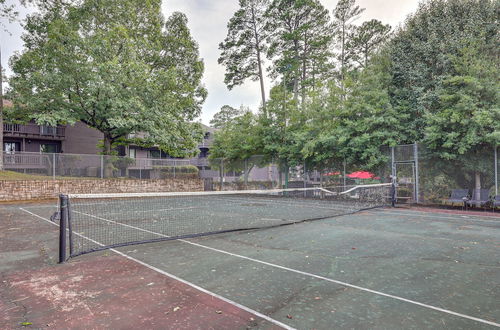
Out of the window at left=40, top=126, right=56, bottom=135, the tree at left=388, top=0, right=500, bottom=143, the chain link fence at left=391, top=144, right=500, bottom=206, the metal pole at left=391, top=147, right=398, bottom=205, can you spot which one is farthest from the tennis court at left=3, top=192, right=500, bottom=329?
the window at left=40, top=126, right=56, bottom=135

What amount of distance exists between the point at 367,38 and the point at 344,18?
2927 mm

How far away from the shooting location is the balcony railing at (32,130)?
2812cm

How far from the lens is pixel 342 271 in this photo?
4.84 meters

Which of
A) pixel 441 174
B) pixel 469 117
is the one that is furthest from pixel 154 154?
pixel 469 117

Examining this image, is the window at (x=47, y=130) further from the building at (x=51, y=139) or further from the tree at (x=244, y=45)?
the tree at (x=244, y=45)

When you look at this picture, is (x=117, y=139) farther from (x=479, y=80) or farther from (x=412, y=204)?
(x=479, y=80)

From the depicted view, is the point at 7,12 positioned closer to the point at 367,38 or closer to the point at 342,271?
the point at 342,271

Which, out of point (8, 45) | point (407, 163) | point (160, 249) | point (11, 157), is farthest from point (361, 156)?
point (8, 45)

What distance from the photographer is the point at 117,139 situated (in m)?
23.0

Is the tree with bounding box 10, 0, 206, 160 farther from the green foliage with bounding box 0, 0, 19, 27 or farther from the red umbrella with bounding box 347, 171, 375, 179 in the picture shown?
the red umbrella with bounding box 347, 171, 375, 179

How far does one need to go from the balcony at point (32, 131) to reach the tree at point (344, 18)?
2937 centimetres

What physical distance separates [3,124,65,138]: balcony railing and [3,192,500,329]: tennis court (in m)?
27.9

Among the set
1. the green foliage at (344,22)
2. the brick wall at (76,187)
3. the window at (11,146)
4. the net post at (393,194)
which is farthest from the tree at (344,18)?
the window at (11,146)

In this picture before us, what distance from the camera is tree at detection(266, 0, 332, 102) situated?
82.7 ft
